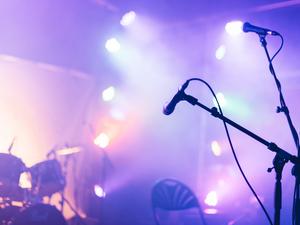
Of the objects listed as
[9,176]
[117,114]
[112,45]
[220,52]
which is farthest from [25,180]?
[220,52]

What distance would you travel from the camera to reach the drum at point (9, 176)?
13.8ft

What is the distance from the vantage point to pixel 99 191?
Answer: 5883mm

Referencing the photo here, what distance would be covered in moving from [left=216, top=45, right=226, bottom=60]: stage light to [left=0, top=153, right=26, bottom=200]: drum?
341 cm

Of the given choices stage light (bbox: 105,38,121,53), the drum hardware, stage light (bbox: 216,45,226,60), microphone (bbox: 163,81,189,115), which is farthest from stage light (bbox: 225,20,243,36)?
microphone (bbox: 163,81,189,115)

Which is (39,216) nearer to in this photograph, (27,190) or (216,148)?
(27,190)

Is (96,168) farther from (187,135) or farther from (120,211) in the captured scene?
(187,135)

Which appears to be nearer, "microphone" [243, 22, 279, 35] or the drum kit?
"microphone" [243, 22, 279, 35]

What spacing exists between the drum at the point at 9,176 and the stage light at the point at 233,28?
344cm

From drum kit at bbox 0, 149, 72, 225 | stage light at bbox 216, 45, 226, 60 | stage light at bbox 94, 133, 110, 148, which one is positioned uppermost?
stage light at bbox 216, 45, 226, 60

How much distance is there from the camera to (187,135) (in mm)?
6492

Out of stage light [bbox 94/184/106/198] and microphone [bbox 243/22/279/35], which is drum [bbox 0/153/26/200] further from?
microphone [bbox 243/22/279/35]

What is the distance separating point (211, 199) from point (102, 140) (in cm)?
187

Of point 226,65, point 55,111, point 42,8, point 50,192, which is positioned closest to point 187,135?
point 226,65

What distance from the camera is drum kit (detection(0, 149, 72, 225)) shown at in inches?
161
